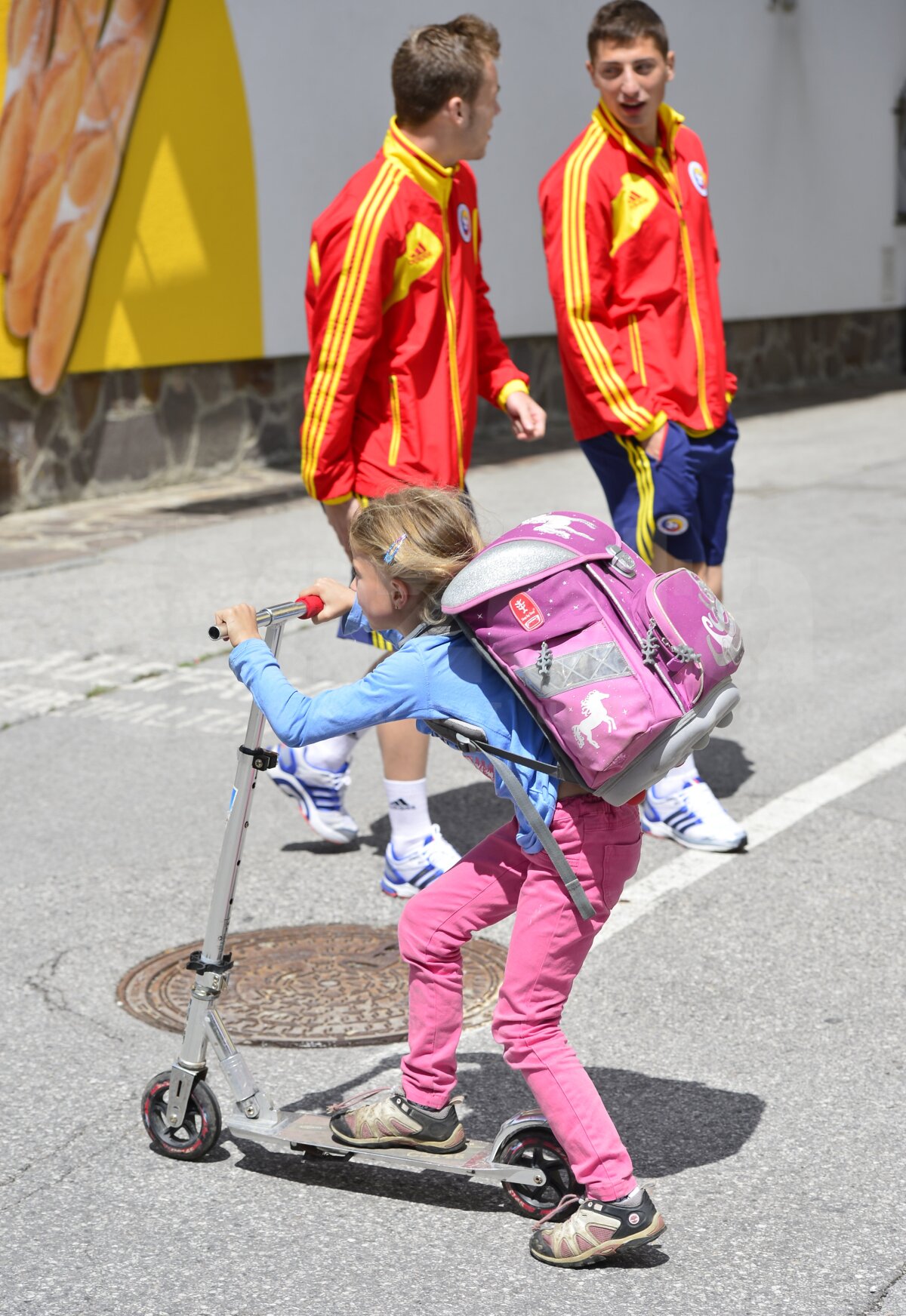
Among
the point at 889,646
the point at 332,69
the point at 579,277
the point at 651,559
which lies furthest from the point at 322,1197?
the point at 332,69

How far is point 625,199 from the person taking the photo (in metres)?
5.27

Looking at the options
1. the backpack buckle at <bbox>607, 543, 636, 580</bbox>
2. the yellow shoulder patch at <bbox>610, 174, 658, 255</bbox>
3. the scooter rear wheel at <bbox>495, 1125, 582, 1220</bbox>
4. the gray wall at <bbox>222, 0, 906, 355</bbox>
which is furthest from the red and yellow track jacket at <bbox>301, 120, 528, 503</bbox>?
the gray wall at <bbox>222, 0, 906, 355</bbox>

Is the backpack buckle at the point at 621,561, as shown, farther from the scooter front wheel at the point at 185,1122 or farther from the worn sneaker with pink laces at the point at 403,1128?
the scooter front wheel at the point at 185,1122

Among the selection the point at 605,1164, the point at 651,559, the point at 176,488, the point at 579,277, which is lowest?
the point at 176,488

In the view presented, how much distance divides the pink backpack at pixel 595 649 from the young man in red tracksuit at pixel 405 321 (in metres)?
1.70

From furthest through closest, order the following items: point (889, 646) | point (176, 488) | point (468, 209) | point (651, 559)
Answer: point (176, 488) < point (889, 646) < point (651, 559) < point (468, 209)

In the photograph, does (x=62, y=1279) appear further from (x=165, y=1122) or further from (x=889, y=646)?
(x=889, y=646)

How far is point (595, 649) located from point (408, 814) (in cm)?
200

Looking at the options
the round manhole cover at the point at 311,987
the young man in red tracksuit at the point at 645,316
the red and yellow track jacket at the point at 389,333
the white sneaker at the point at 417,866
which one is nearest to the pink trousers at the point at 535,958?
the round manhole cover at the point at 311,987

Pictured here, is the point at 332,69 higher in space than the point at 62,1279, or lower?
higher

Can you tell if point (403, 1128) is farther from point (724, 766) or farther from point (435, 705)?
point (724, 766)

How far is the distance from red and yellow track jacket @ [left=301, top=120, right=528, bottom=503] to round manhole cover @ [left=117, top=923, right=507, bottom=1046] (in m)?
1.23

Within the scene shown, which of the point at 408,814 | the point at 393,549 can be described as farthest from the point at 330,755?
the point at 393,549

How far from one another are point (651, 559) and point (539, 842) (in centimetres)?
242
